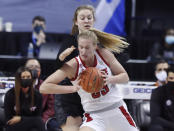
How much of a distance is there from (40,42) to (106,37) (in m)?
4.42

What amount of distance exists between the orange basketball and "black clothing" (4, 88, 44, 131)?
2.45 metres

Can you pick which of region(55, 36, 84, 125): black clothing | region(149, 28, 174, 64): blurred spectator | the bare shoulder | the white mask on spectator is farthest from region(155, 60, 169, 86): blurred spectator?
the bare shoulder

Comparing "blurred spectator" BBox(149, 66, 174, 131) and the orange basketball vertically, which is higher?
the orange basketball

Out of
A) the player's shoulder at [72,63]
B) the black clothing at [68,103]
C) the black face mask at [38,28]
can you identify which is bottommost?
the black clothing at [68,103]

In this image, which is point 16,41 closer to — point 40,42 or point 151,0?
point 40,42

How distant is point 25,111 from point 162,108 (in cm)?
210

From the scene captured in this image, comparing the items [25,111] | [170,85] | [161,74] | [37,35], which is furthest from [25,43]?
[170,85]

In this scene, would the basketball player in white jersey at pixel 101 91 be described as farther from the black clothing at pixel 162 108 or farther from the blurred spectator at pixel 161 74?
the blurred spectator at pixel 161 74

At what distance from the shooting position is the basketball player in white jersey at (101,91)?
422 centimetres

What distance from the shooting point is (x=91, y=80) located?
4.09 metres

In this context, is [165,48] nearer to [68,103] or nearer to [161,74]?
[161,74]

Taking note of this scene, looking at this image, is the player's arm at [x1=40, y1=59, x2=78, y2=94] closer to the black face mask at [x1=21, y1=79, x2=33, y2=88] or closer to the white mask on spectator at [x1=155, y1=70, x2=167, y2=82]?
the black face mask at [x1=21, y1=79, x2=33, y2=88]

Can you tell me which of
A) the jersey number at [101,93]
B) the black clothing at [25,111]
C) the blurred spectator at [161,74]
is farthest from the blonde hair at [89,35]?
the blurred spectator at [161,74]

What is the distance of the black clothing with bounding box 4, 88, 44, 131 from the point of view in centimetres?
637
